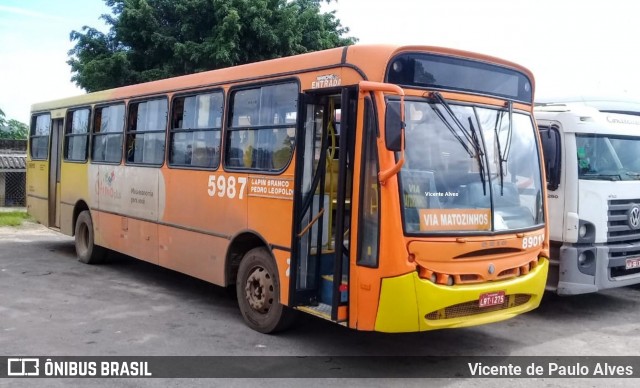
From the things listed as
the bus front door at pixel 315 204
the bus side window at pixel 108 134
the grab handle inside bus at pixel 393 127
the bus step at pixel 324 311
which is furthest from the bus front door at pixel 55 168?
the grab handle inside bus at pixel 393 127

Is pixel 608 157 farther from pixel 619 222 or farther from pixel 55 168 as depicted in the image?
pixel 55 168

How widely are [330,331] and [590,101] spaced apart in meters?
5.87

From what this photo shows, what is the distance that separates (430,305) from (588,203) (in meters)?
3.31

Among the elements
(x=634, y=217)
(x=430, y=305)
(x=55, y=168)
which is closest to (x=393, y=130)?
(x=430, y=305)

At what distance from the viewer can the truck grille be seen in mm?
7270

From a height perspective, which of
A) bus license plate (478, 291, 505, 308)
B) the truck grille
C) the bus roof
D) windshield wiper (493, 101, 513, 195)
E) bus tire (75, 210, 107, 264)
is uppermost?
the bus roof

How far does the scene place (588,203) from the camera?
23.3ft

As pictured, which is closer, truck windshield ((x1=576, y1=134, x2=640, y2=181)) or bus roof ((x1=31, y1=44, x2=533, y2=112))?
bus roof ((x1=31, y1=44, x2=533, y2=112))

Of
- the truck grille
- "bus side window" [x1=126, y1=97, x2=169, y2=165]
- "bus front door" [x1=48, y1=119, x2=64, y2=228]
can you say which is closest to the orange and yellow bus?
"bus side window" [x1=126, y1=97, x2=169, y2=165]

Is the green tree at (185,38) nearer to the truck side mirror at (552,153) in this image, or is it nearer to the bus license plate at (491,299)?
the truck side mirror at (552,153)

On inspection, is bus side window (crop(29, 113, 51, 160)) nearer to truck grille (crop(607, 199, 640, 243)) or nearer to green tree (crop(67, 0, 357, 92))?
green tree (crop(67, 0, 357, 92))

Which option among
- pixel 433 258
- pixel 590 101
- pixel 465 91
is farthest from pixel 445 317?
pixel 590 101

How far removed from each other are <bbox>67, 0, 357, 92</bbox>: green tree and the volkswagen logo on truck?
35.1ft

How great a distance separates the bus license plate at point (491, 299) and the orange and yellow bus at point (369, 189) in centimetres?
1
